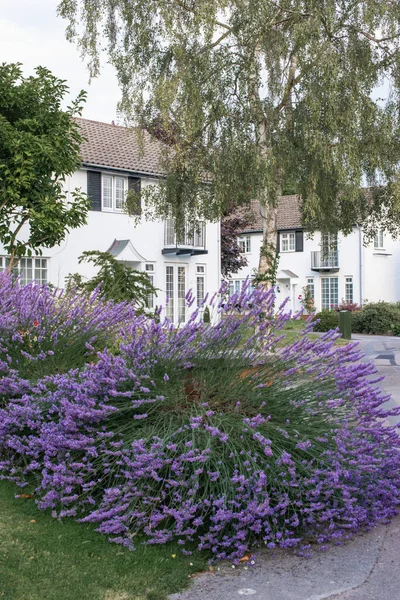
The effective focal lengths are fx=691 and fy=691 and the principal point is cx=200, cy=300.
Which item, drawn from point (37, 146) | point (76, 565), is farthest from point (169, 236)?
point (76, 565)

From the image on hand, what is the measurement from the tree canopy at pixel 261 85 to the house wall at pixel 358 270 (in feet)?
71.5

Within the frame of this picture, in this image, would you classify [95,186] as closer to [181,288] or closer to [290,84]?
[181,288]

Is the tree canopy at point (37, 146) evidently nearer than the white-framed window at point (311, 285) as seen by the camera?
Yes

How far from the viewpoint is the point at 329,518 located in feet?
15.4

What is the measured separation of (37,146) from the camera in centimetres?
1483

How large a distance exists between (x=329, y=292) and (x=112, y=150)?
21.0m

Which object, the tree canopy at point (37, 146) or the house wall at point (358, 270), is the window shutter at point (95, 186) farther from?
the house wall at point (358, 270)

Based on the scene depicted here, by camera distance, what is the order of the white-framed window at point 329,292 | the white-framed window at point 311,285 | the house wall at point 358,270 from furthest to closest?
the white-framed window at point 311,285
the white-framed window at point 329,292
the house wall at point 358,270

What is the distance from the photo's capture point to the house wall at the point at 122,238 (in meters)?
24.9

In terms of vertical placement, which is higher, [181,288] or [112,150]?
[112,150]

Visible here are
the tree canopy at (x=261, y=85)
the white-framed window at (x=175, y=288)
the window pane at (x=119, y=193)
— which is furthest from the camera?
the white-framed window at (x=175, y=288)

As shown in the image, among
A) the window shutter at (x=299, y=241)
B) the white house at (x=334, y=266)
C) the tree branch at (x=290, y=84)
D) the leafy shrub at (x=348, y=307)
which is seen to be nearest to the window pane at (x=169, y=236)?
the tree branch at (x=290, y=84)

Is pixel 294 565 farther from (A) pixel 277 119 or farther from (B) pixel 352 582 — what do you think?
(A) pixel 277 119

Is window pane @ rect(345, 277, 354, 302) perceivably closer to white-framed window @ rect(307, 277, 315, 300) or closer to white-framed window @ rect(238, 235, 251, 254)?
white-framed window @ rect(307, 277, 315, 300)
